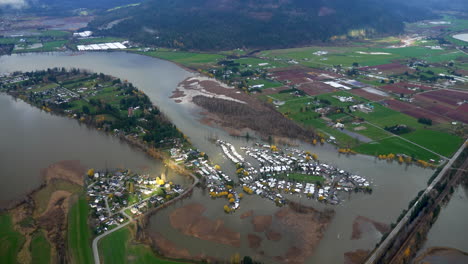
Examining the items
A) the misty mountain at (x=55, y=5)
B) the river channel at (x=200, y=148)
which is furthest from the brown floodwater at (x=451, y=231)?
the misty mountain at (x=55, y=5)

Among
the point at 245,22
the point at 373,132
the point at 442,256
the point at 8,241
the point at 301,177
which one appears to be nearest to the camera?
the point at 442,256

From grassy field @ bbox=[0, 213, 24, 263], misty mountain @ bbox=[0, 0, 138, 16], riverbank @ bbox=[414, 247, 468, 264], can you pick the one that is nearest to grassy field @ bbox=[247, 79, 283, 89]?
riverbank @ bbox=[414, 247, 468, 264]

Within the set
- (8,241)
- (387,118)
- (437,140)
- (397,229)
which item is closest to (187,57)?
(387,118)

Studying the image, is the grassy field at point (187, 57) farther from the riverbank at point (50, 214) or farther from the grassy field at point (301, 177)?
the grassy field at point (301, 177)

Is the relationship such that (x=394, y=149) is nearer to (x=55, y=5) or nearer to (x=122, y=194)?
(x=122, y=194)

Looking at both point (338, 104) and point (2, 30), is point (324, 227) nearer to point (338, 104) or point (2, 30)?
point (338, 104)

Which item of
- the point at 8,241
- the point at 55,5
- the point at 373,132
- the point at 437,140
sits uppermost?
the point at 55,5

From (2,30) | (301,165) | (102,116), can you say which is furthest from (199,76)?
(2,30)
